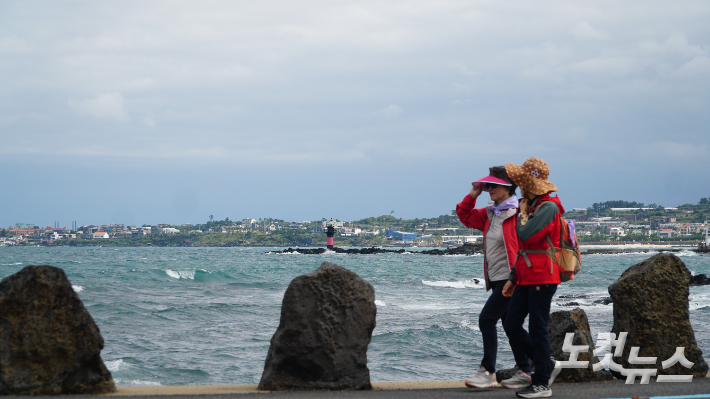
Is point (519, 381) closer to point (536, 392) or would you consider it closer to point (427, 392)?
point (536, 392)

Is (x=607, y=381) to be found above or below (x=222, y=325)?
above

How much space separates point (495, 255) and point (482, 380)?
3.47 ft

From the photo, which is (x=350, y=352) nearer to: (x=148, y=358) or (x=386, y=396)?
(x=386, y=396)

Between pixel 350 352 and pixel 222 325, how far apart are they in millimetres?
10954

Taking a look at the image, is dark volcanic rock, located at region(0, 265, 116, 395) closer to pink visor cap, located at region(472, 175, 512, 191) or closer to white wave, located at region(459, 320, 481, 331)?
pink visor cap, located at region(472, 175, 512, 191)

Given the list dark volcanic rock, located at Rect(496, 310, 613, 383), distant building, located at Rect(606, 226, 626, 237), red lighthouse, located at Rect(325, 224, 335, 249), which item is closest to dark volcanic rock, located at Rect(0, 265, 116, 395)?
dark volcanic rock, located at Rect(496, 310, 613, 383)

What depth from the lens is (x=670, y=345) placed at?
5809 mm

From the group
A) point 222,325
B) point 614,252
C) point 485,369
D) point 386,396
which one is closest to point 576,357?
point 485,369

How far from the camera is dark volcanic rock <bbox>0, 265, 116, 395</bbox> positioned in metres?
4.64

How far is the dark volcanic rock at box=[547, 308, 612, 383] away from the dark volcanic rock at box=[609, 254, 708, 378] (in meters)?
0.36

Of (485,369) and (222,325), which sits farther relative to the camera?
(222,325)

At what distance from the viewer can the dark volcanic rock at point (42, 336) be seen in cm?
464

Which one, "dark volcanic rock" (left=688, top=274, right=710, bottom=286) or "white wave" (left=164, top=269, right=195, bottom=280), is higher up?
"dark volcanic rock" (left=688, top=274, right=710, bottom=286)

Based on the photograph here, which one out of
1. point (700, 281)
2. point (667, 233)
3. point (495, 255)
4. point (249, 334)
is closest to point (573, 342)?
point (495, 255)
